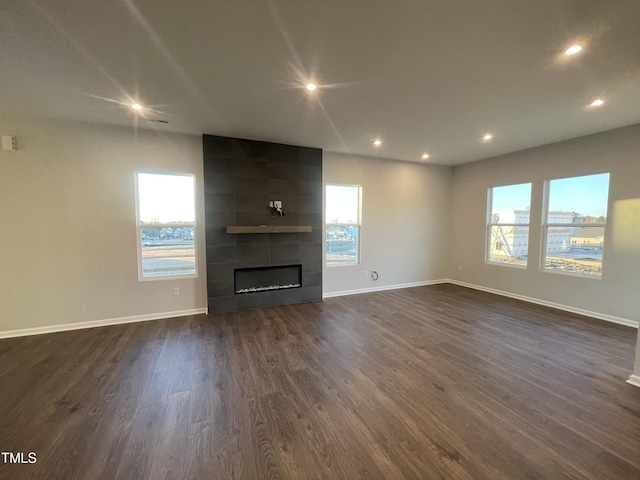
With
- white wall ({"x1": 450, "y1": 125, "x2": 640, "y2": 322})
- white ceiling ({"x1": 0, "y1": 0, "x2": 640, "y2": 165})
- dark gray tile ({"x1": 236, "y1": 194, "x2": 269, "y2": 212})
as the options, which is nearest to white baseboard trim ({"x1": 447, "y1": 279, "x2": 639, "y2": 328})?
white wall ({"x1": 450, "y1": 125, "x2": 640, "y2": 322})

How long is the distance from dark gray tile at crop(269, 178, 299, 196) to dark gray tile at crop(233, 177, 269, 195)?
0.09m

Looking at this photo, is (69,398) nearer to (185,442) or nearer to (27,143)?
(185,442)

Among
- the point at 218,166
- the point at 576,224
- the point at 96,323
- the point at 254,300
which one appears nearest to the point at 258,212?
the point at 218,166

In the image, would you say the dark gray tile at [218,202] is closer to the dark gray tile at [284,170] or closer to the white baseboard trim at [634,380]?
the dark gray tile at [284,170]

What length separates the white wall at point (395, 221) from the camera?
16.6 ft

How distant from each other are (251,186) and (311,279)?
1.98m

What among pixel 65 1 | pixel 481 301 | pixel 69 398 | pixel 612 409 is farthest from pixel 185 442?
pixel 481 301

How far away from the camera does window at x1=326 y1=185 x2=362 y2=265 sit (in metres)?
5.04

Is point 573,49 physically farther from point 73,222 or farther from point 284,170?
point 73,222

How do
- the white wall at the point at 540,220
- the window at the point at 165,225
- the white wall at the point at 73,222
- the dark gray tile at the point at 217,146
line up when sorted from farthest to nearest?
1. the dark gray tile at the point at 217,146
2. the window at the point at 165,225
3. the white wall at the point at 540,220
4. the white wall at the point at 73,222

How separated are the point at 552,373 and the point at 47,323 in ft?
19.3

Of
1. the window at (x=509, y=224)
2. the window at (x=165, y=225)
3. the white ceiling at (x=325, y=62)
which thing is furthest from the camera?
the window at (x=509, y=224)

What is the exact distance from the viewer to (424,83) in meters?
2.43

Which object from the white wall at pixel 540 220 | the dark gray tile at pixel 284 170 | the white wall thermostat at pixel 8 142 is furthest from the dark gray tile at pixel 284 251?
the white wall at pixel 540 220
